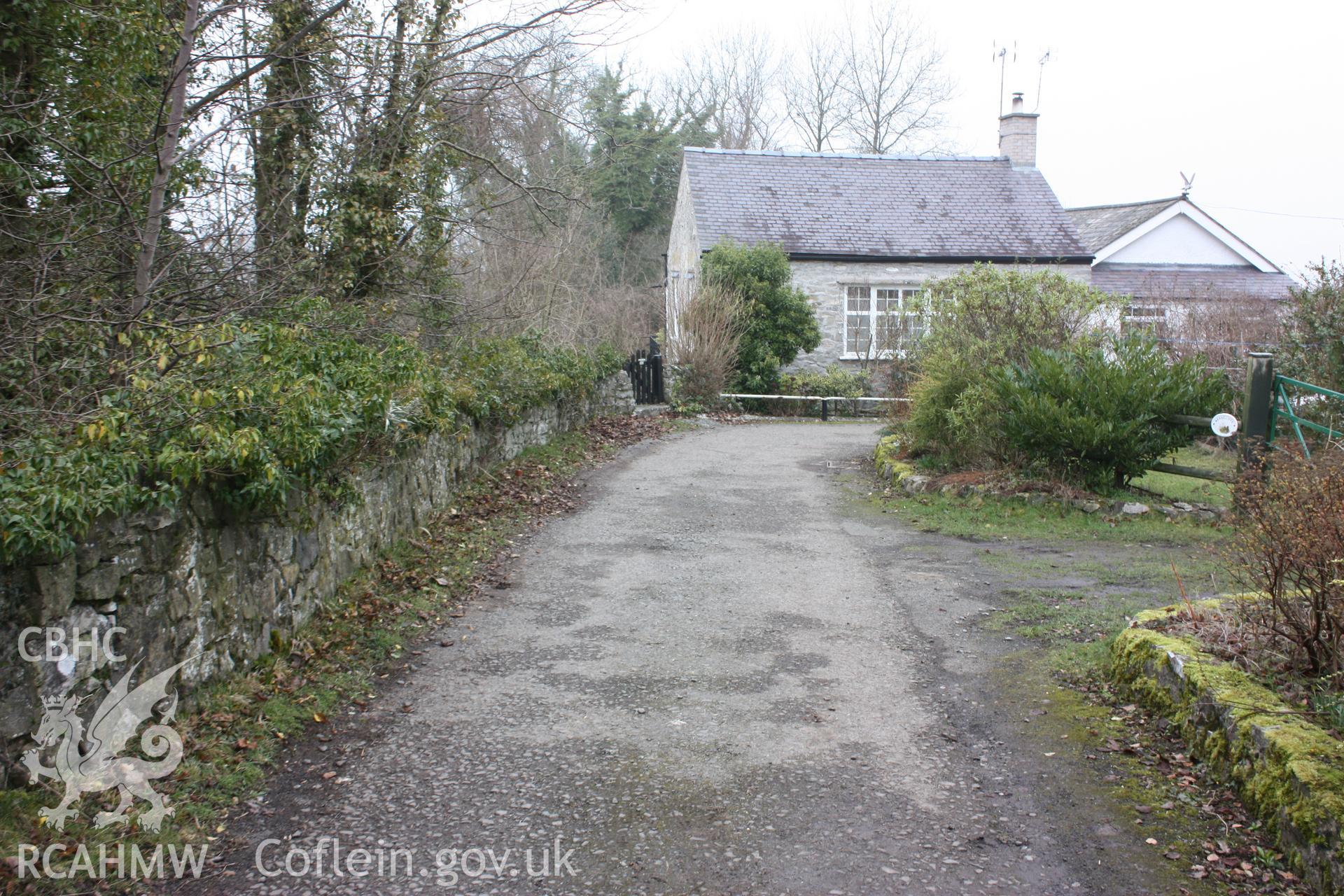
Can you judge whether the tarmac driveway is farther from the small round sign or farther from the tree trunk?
the small round sign

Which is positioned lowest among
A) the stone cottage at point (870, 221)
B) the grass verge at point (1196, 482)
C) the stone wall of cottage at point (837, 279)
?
the grass verge at point (1196, 482)

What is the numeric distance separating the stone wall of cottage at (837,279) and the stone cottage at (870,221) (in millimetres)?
25

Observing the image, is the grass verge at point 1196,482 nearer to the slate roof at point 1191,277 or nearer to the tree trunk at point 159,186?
the tree trunk at point 159,186

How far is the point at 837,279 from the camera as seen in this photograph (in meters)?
25.0

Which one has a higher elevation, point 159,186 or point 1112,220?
point 1112,220

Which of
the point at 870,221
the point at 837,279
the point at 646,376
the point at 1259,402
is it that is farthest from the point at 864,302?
the point at 1259,402

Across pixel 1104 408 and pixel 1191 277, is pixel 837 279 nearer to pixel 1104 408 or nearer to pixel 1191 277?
pixel 1191 277

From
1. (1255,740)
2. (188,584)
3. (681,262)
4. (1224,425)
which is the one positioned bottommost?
(1255,740)

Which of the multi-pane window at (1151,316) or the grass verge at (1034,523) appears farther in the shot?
the multi-pane window at (1151,316)

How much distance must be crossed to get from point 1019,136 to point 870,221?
541cm

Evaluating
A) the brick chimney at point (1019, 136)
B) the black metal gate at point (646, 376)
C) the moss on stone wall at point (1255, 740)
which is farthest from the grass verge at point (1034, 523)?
the brick chimney at point (1019, 136)

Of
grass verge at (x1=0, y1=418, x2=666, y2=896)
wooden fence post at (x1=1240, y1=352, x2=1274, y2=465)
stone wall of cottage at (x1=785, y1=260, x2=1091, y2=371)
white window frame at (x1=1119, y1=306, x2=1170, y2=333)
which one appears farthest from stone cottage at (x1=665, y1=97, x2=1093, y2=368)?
grass verge at (x1=0, y1=418, x2=666, y2=896)

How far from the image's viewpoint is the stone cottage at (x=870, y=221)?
25.0 metres

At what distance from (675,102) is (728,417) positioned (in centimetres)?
2314
